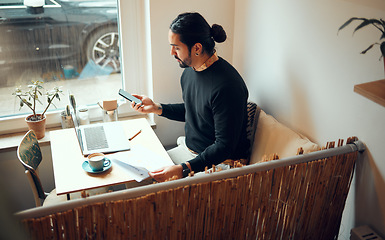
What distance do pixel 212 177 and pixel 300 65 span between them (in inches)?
32.9

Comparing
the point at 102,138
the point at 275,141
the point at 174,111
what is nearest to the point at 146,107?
the point at 174,111

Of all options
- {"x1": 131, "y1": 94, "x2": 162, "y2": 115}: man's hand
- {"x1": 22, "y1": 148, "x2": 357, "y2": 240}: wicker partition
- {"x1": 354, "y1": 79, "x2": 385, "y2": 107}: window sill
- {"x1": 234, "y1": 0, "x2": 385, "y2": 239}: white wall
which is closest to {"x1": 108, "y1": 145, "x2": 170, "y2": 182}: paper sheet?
{"x1": 131, "y1": 94, "x2": 162, "y2": 115}: man's hand

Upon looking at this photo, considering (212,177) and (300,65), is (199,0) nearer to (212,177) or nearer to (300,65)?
(300,65)

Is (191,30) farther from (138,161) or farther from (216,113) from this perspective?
(138,161)

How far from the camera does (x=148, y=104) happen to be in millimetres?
2178

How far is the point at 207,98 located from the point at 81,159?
0.69 m

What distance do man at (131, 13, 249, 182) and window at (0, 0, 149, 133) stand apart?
58 centimetres

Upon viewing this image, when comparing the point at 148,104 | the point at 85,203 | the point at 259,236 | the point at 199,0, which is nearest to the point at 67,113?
the point at 148,104

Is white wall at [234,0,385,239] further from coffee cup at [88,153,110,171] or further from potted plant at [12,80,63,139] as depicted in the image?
potted plant at [12,80,63,139]

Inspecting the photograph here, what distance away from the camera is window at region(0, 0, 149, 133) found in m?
2.21

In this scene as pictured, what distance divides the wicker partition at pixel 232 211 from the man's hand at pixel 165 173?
0.32 metres

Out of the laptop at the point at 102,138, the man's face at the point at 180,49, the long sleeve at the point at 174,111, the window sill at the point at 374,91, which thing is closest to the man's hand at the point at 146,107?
the long sleeve at the point at 174,111

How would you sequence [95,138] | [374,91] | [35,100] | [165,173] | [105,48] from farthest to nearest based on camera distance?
[105,48], [35,100], [95,138], [165,173], [374,91]

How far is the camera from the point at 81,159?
74.5 inches
